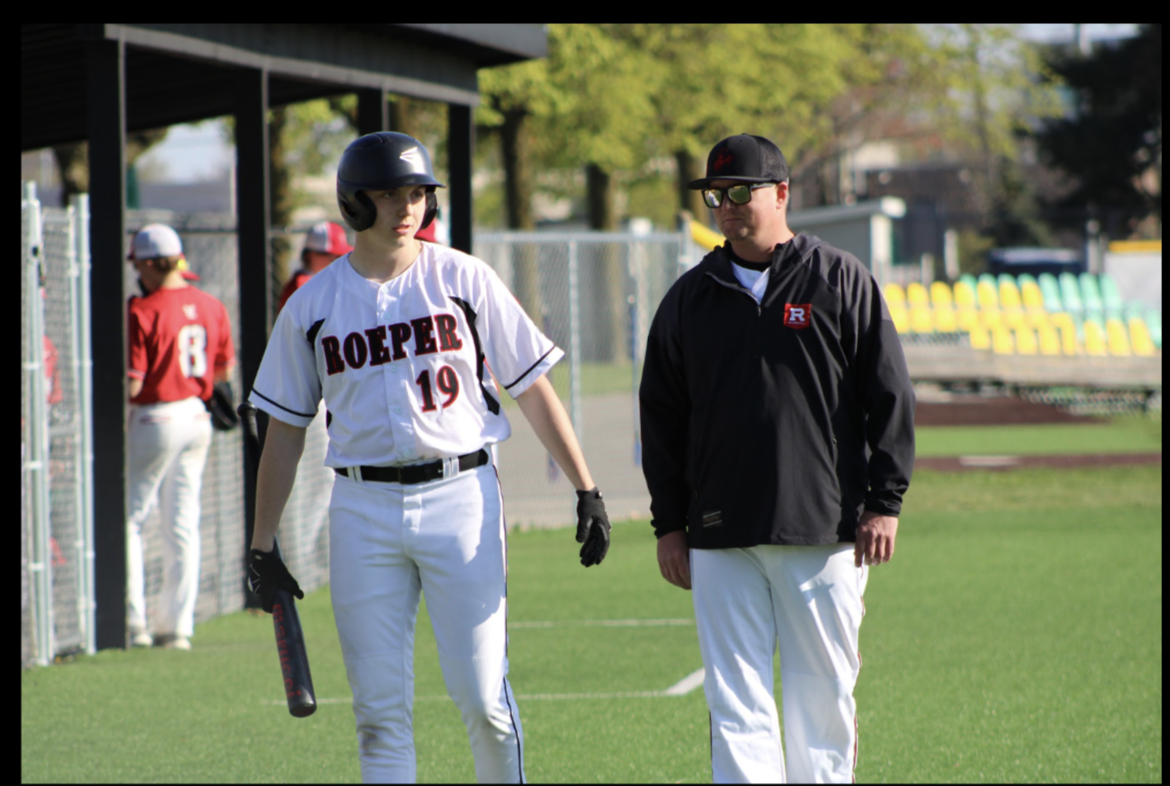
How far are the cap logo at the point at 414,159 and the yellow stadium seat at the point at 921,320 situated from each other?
2268 cm

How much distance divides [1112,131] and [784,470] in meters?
51.9

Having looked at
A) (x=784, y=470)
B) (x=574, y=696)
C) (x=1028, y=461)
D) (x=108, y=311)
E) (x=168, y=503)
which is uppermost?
(x=108, y=311)

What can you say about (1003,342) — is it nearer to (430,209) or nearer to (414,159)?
(430,209)

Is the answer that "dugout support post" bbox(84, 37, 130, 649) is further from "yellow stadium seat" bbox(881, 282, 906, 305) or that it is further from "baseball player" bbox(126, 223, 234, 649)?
"yellow stadium seat" bbox(881, 282, 906, 305)

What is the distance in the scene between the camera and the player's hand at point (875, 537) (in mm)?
4238

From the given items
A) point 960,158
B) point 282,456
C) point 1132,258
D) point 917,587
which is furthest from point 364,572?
point 960,158

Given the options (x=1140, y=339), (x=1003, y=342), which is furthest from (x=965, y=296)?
(x=1140, y=339)

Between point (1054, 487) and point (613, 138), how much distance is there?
15435 mm

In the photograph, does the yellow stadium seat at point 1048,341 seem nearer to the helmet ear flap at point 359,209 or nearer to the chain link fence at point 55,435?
→ the chain link fence at point 55,435

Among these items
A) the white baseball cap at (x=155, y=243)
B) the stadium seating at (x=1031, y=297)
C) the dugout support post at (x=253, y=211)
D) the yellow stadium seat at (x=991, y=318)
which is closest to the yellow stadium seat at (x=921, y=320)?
the yellow stadium seat at (x=991, y=318)

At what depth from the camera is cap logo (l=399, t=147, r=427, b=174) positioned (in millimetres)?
4238

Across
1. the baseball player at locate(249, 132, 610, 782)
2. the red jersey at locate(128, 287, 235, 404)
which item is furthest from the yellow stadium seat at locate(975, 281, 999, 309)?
the baseball player at locate(249, 132, 610, 782)

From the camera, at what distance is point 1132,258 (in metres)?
37.5

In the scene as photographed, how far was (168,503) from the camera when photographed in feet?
27.4
